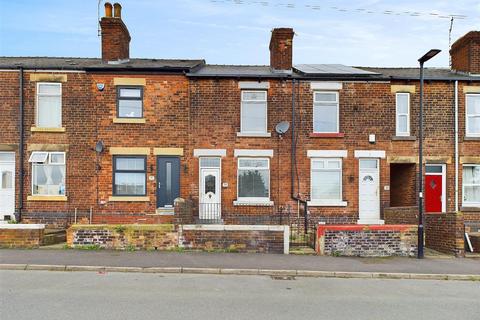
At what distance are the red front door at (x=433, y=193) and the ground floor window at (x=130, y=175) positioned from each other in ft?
37.8

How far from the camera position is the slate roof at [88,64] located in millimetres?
17375

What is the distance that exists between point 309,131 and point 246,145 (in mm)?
2636

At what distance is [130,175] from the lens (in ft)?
57.6

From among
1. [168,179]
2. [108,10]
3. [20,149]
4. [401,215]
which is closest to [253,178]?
[168,179]

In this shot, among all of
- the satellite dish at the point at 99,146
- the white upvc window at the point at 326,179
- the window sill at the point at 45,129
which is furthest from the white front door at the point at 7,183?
the white upvc window at the point at 326,179

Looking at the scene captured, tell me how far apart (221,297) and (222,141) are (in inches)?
408

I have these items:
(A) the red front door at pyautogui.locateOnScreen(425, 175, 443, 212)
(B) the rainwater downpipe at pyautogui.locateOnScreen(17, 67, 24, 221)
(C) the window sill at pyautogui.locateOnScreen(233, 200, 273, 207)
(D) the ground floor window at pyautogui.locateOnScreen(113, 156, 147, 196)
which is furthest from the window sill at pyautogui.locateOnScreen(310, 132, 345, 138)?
(B) the rainwater downpipe at pyautogui.locateOnScreen(17, 67, 24, 221)

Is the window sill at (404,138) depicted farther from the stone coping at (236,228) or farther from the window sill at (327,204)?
the stone coping at (236,228)

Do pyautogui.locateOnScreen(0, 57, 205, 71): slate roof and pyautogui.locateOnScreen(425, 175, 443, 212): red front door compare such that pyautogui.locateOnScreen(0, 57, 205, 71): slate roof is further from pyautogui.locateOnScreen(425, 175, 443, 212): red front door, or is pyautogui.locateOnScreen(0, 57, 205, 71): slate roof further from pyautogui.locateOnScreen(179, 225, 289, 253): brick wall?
pyautogui.locateOnScreen(425, 175, 443, 212): red front door

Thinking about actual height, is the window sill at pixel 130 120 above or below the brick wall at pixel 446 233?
above

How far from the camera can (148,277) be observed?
9.66m

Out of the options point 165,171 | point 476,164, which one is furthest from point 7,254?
point 476,164

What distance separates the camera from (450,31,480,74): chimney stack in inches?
742

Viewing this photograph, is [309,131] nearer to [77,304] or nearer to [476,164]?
[476,164]
